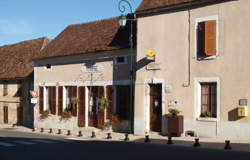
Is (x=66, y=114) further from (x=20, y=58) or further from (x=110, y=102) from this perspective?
(x=20, y=58)

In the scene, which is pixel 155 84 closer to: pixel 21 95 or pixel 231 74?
pixel 231 74

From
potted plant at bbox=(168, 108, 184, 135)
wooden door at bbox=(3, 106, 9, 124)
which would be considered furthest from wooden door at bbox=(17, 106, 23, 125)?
potted plant at bbox=(168, 108, 184, 135)

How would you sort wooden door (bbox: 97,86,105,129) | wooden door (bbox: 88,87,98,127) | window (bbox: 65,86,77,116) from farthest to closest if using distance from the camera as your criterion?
window (bbox: 65,86,77,116) < wooden door (bbox: 88,87,98,127) < wooden door (bbox: 97,86,105,129)

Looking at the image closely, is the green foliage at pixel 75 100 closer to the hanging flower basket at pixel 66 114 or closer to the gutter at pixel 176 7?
the hanging flower basket at pixel 66 114

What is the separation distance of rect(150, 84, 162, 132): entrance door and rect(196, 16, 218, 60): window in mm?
2935

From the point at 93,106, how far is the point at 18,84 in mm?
10176

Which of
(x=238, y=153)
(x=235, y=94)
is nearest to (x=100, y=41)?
(x=235, y=94)

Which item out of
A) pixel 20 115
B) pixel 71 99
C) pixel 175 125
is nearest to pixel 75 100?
pixel 71 99

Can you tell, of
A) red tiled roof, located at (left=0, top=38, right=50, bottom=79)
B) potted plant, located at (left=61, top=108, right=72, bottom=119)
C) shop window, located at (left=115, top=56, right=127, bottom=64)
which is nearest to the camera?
shop window, located at (left=115, top=56, right=127, bottom=64)

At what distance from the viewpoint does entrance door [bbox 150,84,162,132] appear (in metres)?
18.3

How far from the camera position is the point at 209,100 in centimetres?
1648

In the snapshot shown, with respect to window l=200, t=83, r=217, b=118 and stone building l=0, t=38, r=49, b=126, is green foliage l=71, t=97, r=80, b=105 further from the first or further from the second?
window l=200, t=83, r=217, b=118

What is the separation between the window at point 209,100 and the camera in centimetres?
1627

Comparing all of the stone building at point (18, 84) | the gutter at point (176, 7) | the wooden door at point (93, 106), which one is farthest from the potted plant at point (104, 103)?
the stone building at point (18, 84)
